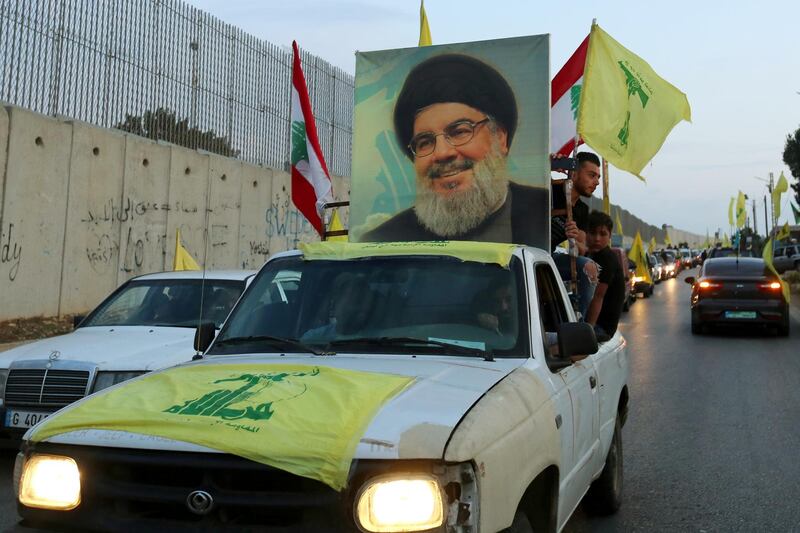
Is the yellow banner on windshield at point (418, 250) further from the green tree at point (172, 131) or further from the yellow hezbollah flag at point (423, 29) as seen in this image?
the green tree at point (172, 131)

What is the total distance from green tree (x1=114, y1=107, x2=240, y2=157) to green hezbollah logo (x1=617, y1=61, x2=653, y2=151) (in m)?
11.9

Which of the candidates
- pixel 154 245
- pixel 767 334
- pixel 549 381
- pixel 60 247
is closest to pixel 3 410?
pixel 549 381

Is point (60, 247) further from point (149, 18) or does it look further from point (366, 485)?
point (366, 485)

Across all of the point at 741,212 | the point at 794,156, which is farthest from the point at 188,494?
the point at 794,156

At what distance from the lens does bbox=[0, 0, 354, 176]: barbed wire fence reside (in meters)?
15.0

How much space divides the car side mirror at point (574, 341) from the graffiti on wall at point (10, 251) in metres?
12.4

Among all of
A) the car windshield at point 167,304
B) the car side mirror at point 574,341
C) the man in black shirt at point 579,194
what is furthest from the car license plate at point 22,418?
the man in black shirt at point 579,194

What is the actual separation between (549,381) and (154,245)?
15.1 metres

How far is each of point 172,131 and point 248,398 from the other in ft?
54.8

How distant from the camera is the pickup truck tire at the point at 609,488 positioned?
5.35 metres

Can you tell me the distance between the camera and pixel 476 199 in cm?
731

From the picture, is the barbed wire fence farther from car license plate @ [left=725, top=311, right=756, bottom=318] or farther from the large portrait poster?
car license plate @ [left=725, top=311, right=756, bottom=318]

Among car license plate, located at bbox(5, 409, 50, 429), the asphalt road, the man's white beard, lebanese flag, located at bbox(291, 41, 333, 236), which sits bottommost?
the asphalt road

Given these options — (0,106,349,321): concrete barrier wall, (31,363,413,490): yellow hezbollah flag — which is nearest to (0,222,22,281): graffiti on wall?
(0,106,349,321): concrete barrier wall
